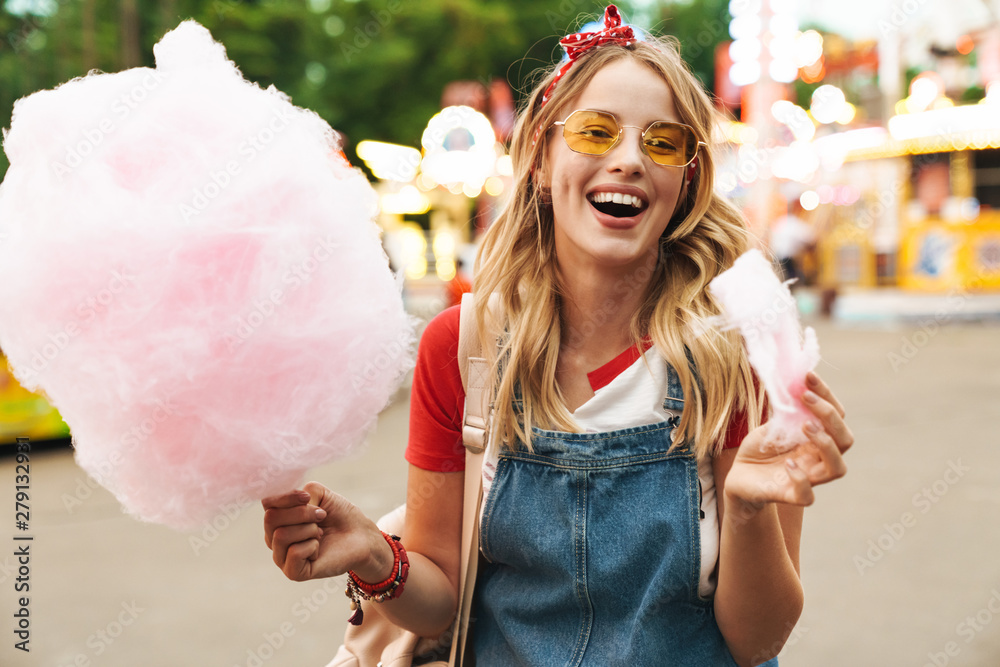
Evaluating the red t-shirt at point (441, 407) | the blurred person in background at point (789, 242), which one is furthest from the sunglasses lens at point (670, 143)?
the blurred person in background at point (789, 242)

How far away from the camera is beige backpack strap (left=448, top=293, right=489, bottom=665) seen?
1.46 meters

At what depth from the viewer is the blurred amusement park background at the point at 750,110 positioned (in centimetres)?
1112

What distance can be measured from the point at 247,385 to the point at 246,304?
12 cm

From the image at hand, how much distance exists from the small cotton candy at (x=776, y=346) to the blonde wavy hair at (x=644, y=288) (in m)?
0.28

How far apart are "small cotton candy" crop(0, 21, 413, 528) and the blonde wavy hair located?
0.35 metres

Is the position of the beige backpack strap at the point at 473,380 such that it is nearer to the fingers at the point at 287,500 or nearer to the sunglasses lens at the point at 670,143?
the fingers at the point at 287,500

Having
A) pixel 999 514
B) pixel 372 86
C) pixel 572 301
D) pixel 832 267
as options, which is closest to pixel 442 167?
pixel 372 86

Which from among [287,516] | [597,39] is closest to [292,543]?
[287,516]

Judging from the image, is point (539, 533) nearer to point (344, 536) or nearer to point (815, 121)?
point (344, 536)

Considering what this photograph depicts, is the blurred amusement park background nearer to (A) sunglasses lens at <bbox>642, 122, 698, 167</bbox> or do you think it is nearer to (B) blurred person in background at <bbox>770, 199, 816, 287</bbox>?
(B) blurred person in background at <bbox>770, 199, 816, 287</bbox>

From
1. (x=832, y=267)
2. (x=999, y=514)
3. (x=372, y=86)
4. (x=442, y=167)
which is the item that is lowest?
(x=832, y=267)

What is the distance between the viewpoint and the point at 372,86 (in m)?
20.7

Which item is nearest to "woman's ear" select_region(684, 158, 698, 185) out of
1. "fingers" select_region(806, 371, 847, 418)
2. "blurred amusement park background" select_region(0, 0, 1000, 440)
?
"fingers" select_region(806, 371, 847, 418)

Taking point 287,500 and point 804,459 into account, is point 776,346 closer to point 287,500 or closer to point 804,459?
point 804,459
